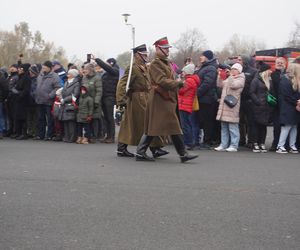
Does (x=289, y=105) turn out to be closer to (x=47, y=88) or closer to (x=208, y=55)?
(x=208, y=55)

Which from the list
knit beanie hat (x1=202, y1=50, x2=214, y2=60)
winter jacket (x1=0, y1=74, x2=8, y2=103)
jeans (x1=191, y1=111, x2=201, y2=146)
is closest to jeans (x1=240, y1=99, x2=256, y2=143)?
jeans (x1=191, y1=111, x2=201, y2=146)

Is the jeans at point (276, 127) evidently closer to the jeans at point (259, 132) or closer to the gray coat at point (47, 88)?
the jeans at point (259, 132)

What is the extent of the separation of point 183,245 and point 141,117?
555 centimetres

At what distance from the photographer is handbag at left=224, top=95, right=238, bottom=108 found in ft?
37.9

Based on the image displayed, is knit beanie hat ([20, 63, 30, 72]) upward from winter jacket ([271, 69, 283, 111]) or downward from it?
upward

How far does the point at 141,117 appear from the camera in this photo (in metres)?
10.2

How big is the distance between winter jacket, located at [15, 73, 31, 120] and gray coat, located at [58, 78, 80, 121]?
1.41 meters

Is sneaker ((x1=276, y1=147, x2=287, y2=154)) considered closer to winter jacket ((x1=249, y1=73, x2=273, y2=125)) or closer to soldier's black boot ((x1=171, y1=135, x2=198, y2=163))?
winter jacket ((x1=249, y1=73, x2=273, y2=125))

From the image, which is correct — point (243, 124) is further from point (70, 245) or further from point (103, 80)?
point (70, 245)

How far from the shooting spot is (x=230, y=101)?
1156 cm

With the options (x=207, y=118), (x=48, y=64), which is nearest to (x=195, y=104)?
(x=207, y=118)

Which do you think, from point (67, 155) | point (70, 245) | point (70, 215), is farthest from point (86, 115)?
point (70, 245)

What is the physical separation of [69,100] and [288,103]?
5.10 m

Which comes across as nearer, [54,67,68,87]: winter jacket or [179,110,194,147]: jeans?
[179,110,194,147]: jeans
